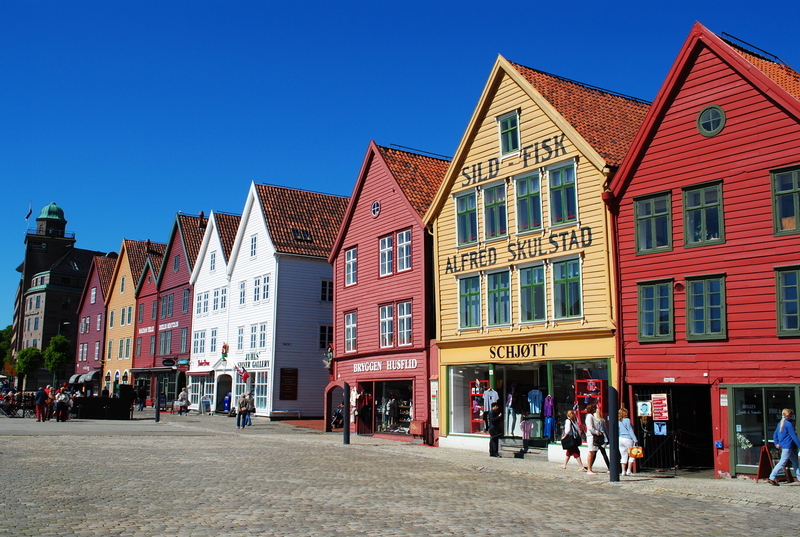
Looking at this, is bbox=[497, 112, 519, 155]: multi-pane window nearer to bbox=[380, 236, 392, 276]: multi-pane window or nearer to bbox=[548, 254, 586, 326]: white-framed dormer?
bbox=[548, 254, 586, 326]: white-framed dormer

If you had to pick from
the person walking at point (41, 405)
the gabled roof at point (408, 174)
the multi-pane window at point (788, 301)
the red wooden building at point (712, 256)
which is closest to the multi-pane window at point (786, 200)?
Result: the red wooden building at point (712, 256)

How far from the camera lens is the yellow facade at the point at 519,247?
74.1 ft

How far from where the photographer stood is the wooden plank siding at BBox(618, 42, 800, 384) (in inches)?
721

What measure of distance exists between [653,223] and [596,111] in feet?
20.2

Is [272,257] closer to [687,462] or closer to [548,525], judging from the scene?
[687,462]

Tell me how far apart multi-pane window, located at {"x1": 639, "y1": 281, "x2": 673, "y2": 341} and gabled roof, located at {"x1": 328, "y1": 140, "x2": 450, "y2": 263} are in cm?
1149

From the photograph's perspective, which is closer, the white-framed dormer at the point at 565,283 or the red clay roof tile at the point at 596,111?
the white-framed dormer at the point at 565,283

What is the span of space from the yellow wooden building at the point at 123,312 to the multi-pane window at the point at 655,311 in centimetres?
4914

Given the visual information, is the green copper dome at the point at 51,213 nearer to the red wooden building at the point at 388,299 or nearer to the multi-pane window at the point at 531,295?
the red wooden building at the point at 388,299

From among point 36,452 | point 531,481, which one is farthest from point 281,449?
point 531,481

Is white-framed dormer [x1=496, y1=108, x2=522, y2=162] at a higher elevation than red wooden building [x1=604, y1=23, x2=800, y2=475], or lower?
higher

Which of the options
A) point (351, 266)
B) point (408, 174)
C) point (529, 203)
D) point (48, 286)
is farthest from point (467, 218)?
point (48, 286)

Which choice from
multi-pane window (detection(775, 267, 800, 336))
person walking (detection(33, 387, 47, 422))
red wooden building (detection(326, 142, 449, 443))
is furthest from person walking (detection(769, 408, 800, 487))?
person walking (detection(33, 387, 47, 422))

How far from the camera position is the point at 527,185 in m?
25.0
